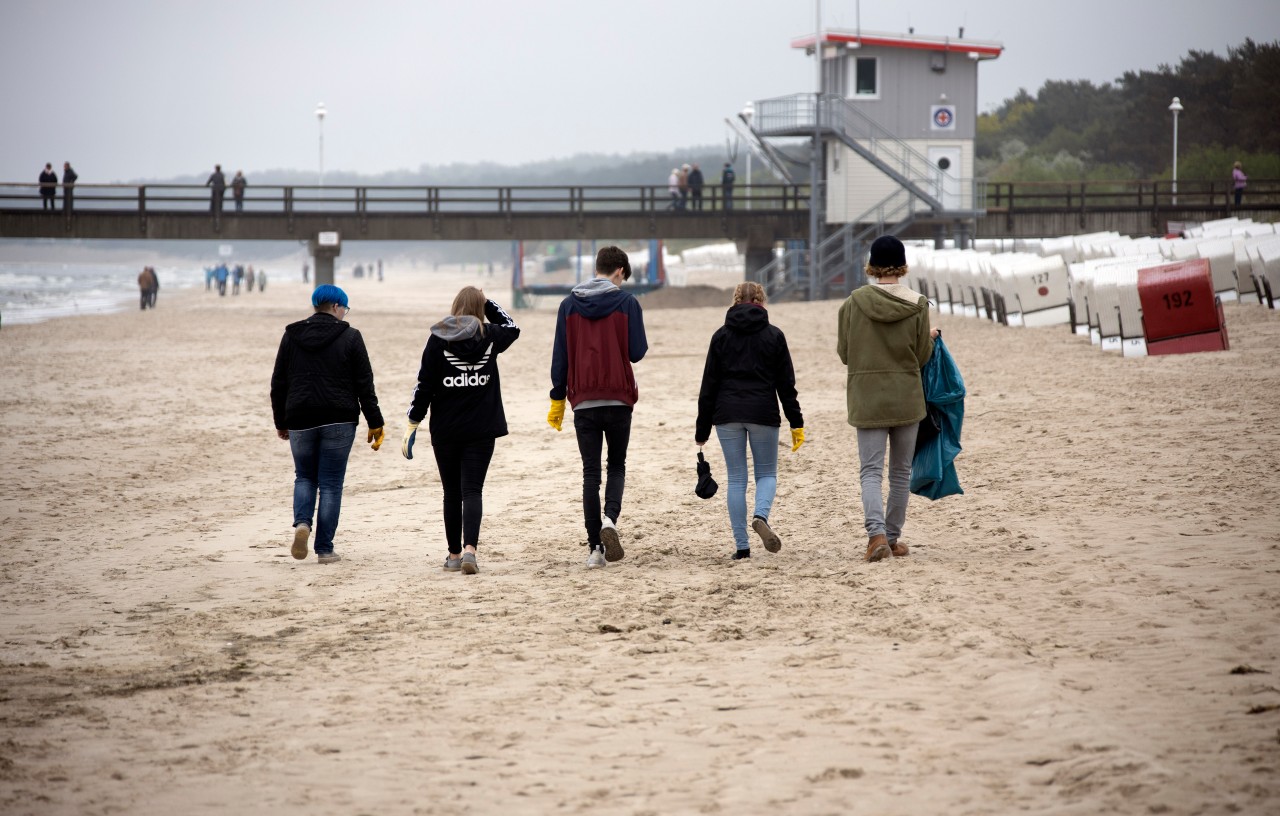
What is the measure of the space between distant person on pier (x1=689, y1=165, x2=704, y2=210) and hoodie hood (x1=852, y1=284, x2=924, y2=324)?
32610 millimetres

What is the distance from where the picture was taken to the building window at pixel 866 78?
37812mm

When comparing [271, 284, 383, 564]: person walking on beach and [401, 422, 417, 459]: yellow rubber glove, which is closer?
[401, 422, 417, 459]: yellow rubber glove

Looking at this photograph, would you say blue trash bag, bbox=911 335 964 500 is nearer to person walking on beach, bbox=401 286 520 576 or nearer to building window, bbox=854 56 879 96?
person walking on beach, bbox=401 286 520 576

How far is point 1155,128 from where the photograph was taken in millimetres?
78938

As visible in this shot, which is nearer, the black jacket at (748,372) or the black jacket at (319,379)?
the black jacket at (748,372)

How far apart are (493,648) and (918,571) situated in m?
2.40

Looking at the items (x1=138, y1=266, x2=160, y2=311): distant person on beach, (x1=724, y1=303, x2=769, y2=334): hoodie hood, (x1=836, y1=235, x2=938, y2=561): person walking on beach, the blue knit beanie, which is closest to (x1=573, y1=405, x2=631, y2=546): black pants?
(x1=724, y1=303, x2=769, y2=334): hoodie hood

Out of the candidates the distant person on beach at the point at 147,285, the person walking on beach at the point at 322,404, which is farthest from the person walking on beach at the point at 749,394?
the distant person on beach at the point at 147,285

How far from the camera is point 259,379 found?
64.4ft

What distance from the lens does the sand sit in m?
4.18

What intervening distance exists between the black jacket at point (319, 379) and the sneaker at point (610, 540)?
155 centimetres

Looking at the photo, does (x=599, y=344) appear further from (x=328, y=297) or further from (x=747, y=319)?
(x=328, y=297)

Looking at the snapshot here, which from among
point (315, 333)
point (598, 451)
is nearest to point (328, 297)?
point (315, 333)

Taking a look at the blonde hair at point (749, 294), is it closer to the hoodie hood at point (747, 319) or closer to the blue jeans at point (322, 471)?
the hoodie hood at point (747, 319)
